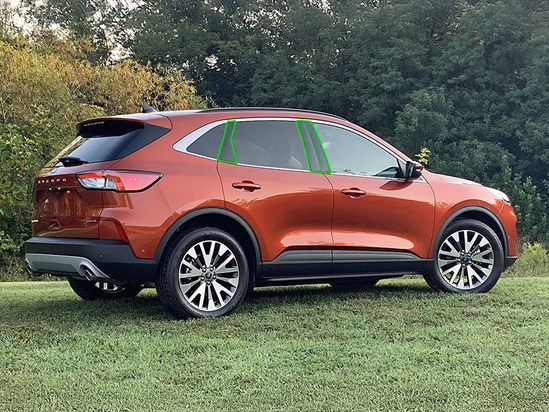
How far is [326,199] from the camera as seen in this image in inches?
230

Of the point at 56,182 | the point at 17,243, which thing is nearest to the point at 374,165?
the point at 56,182

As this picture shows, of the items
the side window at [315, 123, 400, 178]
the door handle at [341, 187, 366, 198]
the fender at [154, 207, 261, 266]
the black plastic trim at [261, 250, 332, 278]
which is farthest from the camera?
the side window at [315, 123, 400, 178]

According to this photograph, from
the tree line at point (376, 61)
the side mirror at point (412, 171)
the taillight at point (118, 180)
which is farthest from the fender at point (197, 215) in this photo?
the tree line at point (376, 61)

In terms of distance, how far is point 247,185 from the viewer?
551 cm

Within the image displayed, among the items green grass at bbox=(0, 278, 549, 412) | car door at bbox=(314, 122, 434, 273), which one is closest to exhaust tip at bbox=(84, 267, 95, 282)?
green grass at bbox=(0, 278, 549, 412)

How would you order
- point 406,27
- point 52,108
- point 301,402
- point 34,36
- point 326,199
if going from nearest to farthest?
point 301,402 < point 326,199 < point 52,108 < point 34,36 < point 406,27

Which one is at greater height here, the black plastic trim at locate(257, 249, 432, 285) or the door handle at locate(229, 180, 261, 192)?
the door handle at locate(229, 180, 261, 192)

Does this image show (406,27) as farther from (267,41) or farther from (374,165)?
(374,165)

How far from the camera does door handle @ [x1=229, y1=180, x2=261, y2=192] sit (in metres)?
5.47

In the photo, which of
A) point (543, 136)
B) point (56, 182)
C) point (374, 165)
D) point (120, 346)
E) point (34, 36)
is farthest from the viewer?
point (543, 136)

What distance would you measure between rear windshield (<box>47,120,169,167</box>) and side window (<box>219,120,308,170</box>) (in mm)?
623

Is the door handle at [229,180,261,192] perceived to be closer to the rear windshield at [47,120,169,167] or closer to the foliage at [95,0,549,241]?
the rear windshield at [47,120,169,167]

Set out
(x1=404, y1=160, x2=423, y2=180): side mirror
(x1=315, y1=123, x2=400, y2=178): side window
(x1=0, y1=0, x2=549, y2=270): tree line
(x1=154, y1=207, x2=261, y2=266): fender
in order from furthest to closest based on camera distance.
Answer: (x1=0, y1=0, x2=549, y2=270): tree line
(x1=404, y1=160, x2=423, y2=180): side mirror
(x1=315, y1=123, x2=400, y2=178): side window
(x1=154, y1=207, x2=261, y2=266): fender

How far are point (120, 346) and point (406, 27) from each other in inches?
1391
